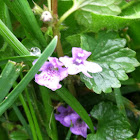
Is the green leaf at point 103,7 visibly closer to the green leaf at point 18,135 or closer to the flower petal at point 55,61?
the flower petal at point 55,61

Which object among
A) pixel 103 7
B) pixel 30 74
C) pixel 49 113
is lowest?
pixel 49 113

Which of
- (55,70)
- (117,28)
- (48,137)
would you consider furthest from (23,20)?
(48,137)

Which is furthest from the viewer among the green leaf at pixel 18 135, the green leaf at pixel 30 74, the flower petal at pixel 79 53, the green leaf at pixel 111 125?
the green leaf at pixel 18 135

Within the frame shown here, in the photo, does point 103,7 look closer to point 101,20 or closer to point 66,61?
point 101,20

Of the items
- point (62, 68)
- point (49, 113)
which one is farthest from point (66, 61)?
point (49, 113)

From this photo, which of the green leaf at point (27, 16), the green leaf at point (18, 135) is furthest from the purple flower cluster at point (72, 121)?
the green leaf at point (27, 16)
